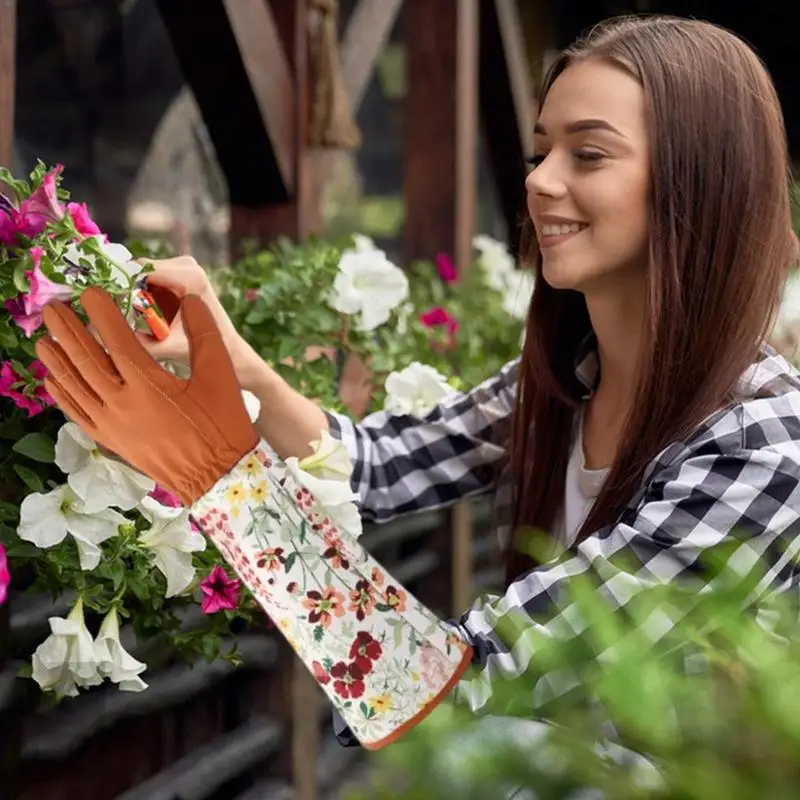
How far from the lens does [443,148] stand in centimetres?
311

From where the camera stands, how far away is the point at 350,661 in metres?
1.03

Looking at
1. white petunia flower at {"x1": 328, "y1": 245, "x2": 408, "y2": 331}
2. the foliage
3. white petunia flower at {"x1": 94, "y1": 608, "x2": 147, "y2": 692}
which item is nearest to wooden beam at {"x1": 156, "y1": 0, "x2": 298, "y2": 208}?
white petunia flower at {"x1": 328, "y1": 245, "x2": 408, "y2": 331}

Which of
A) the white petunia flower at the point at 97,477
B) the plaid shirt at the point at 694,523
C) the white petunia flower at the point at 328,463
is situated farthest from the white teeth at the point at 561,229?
the white petunia flower at the point at 97,477

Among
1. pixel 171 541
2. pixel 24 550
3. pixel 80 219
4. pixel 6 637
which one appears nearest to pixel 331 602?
pixel 171 541

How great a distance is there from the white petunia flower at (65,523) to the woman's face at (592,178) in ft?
1.90

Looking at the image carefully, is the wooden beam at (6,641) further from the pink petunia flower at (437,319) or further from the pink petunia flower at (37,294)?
the pink petunia flower at (437,319)

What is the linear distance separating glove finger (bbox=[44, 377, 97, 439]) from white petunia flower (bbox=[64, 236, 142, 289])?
0.46 feet

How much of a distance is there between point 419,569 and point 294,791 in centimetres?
76

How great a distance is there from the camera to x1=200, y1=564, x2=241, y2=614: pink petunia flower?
4.29 ft

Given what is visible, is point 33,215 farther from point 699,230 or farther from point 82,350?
point 699,230

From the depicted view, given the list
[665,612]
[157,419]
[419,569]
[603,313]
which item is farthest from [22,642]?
[419,569]

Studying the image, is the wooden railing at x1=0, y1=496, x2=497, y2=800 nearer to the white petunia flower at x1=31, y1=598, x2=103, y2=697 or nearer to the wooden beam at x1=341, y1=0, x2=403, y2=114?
the white petunia flower at x1=31, y1=598, x2=103, y2=697

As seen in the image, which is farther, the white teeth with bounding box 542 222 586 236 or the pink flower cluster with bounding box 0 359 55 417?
the white teeth with bounding box 542 222 586 236

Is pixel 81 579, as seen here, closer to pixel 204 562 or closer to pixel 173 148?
pixel 204 562
